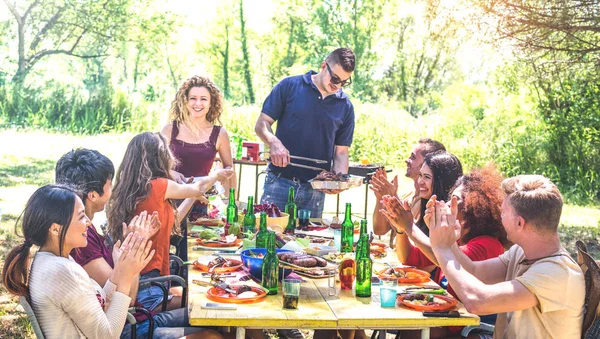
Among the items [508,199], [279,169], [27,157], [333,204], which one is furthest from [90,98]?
[508,199]

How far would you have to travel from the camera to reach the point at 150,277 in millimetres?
3627

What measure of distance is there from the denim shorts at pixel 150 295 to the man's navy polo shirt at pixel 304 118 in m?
1.87

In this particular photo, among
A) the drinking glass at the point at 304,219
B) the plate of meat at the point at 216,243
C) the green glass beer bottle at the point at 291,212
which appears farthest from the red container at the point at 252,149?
the plate of meat at the point at 216,243

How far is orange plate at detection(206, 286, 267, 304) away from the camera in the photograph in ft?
9.27

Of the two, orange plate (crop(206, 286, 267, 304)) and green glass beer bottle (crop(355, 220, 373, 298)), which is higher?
green glass beer bottle (crop(355, 220, 373, 298))

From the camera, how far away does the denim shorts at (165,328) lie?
3.10 metres

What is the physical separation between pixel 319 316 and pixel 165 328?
33.6 inches

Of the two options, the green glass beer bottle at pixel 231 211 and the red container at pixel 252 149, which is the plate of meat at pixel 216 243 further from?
the red container at pixel 252 149

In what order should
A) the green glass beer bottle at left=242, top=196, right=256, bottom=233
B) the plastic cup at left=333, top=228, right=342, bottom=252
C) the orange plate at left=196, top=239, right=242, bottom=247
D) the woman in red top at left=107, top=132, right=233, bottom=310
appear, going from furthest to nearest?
the green glass beer bottle at left=242, top=196, right=256, bottom=233 < the plastic cup at left=333, top=228, right=342, bottom=252 < the orange plate at left=196, top=239, right=242, bottom=247 < the woman in red top at left=107, top=132, right=233, bottom=310

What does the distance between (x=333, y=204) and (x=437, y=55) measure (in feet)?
79.0

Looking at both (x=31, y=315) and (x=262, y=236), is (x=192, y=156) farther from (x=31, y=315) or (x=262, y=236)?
(x=31, y=315)

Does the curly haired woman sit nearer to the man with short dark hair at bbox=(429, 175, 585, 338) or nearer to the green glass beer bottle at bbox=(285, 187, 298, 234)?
the green glass beer bottle at bbox=(285, 187, 298, 234)

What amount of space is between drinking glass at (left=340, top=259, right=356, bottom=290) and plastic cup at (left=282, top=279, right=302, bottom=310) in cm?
41

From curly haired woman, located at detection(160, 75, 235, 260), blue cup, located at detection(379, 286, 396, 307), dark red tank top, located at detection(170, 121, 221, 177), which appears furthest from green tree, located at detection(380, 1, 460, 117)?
blue cup, located at detection(379, 286, 396, 307)
